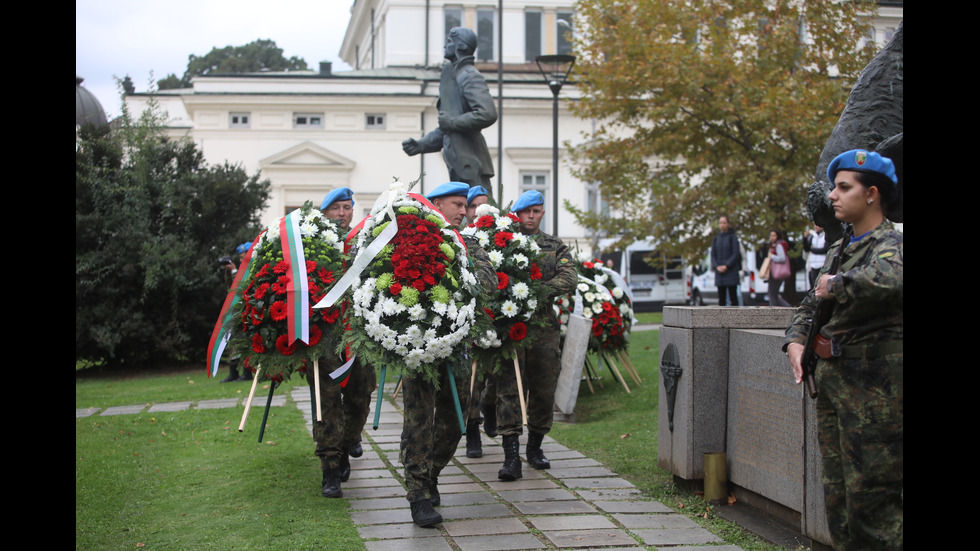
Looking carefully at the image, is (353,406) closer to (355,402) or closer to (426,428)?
(355,402)

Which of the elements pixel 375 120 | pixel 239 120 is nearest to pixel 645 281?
pixel 375 120

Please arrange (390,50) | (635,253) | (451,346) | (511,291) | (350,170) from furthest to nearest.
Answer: (390,50) < (350,170) < (635,253) < (511,291) < (451,346)

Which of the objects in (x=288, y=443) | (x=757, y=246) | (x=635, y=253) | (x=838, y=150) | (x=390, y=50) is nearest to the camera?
(x=838, y=150)

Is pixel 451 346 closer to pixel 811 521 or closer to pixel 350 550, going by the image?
pixel 350 550

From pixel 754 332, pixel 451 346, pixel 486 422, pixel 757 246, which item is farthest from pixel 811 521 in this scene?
pixel 757 246

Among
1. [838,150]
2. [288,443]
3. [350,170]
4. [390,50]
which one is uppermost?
[390,50]

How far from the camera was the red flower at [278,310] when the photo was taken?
6.66 metres

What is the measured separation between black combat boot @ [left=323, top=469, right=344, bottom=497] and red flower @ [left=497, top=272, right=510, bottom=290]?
1.91 meters

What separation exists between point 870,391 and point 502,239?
4.20 meters

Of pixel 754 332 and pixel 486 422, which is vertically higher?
pixel 754 332

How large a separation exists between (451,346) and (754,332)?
6.38ft

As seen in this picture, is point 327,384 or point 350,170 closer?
point 327,384

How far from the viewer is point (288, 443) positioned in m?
8.81

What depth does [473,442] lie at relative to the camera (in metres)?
8.20
